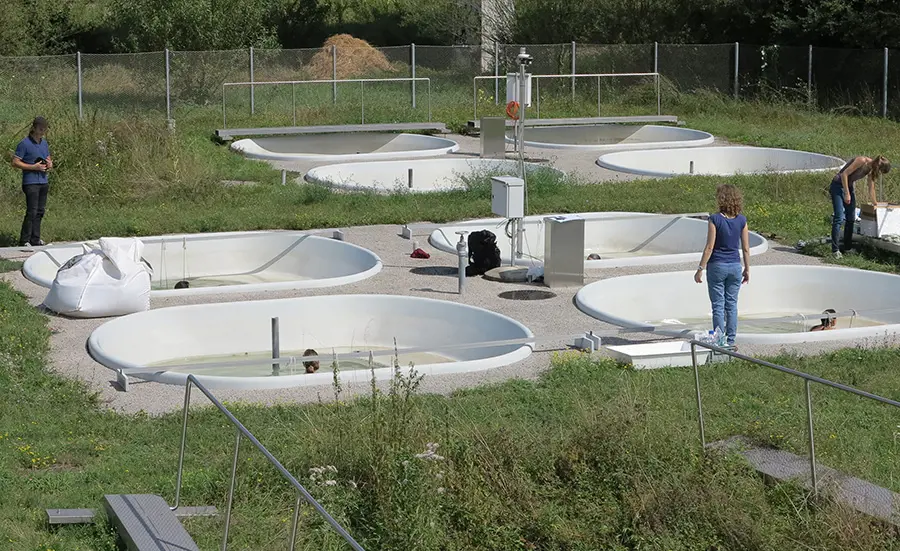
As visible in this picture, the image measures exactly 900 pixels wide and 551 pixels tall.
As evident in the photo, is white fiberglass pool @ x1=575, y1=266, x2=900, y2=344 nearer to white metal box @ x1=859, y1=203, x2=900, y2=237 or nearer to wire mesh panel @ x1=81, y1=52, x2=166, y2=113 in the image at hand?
white metal box @ x1=859, y1=203, x2=900, y2=237

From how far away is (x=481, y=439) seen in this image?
8.94m

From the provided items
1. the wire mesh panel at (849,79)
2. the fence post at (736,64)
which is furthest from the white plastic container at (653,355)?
the fence post at (736,64)

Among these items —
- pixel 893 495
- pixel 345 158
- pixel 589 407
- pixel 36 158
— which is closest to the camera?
pixel 893 495

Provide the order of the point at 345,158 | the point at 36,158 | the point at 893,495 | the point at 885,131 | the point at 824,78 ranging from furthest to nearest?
the point at 824,78
the point at 885,131
the point at 345,158
the point at 36,158
the point at 893,495

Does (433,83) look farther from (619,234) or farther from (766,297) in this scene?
(766,297)

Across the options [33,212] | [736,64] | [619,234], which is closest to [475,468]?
[33,212]

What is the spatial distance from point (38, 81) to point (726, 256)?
79.9ft

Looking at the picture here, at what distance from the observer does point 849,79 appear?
37.5m

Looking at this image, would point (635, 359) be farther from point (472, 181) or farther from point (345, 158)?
point (345, 158)

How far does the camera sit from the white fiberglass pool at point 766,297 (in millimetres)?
15469

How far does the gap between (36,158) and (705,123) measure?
2113 cm

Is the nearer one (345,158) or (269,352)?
(269,352)

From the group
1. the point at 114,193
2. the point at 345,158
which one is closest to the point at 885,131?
the point at 345,158

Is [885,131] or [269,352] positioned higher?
[885,131]
